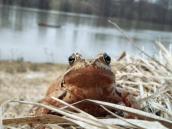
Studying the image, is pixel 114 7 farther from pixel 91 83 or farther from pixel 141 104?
pixel 91 83

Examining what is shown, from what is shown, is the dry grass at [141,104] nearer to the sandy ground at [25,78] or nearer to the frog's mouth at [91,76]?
the frog's mouth at [91,76]

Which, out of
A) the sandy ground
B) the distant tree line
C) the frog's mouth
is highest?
the distant tree line

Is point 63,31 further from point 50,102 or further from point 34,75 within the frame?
point 50,102

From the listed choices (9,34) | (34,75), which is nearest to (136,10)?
(9,34)

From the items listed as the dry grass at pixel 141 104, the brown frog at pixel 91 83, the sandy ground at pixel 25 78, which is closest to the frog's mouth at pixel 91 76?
the brown frog at pixel 91 83

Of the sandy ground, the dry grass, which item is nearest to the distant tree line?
the sandy ground

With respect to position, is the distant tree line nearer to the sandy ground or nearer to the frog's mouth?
the sandy ground

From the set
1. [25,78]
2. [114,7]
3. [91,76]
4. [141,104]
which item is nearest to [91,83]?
[91,76]
